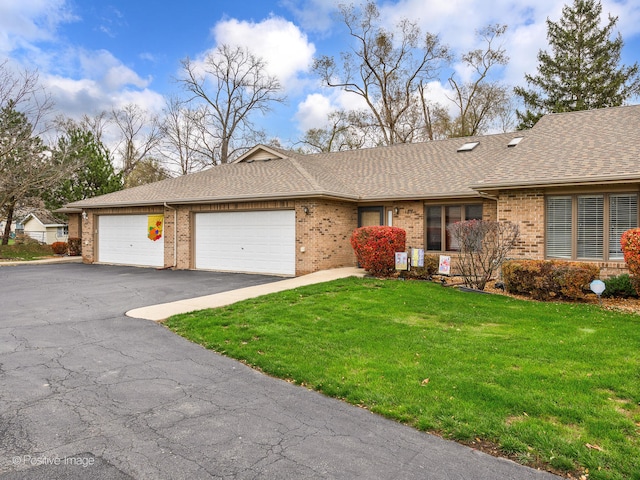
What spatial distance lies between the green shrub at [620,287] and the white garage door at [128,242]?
48.5 ft

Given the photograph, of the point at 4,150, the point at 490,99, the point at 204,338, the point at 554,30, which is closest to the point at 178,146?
the point at 4,150

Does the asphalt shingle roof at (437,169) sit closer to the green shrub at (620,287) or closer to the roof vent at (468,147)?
the roof vent at (468,147)

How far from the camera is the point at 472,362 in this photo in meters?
5.03

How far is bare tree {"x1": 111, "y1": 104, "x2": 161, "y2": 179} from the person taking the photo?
3653cm

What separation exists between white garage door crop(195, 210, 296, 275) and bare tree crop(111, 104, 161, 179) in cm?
2435

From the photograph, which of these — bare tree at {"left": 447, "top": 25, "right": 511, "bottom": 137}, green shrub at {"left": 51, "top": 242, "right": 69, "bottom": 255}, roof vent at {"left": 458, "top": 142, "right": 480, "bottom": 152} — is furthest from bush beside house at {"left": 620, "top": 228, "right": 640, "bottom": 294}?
green shrub at {"left": 51, "top": 242, "right": 69, "bottom": 255}

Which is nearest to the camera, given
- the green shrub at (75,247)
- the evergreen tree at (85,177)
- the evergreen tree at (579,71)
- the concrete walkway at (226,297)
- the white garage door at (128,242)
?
the concrete walkway at (226,297)

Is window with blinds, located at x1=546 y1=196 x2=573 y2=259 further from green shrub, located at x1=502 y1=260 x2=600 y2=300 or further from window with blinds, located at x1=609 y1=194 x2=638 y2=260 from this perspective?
green shrub, located at x1=502 y1=260 x2=600 y2=300

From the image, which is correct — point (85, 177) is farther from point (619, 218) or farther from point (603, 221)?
point (619, 218)

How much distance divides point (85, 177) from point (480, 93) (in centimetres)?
2766

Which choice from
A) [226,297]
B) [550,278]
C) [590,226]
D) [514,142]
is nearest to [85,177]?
[226,297]

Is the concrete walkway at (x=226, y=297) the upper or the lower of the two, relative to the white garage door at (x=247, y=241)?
lower

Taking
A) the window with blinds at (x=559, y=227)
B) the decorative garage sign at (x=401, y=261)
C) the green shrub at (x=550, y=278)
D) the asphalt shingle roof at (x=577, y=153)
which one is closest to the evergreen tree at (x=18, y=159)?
the decorative garage sign at (x=401, y=261)

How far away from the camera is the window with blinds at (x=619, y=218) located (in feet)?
32.5
